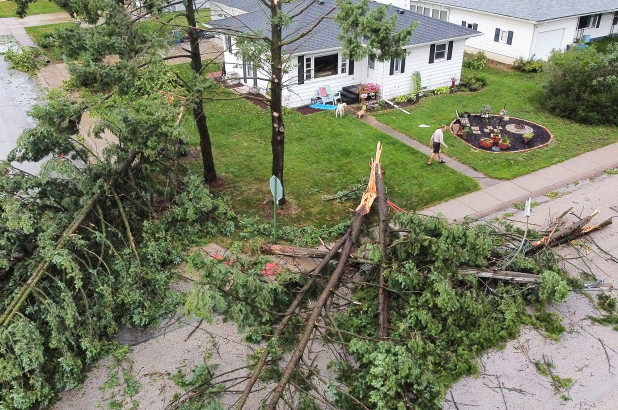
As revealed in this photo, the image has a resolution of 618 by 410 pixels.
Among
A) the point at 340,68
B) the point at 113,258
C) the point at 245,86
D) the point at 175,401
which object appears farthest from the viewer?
the point at 245,86

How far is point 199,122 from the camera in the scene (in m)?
13.3

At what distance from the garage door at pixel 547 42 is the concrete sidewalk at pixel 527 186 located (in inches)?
410

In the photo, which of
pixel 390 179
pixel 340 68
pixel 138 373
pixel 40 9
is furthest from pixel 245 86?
pixel 40 9

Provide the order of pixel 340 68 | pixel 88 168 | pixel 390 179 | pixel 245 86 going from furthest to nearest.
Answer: pixel 245 86, pixel 340 68, pixel 390 179, pixel 88 168

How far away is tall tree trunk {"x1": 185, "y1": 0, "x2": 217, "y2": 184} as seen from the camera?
475 inches

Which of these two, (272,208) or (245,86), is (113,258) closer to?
(272,208)

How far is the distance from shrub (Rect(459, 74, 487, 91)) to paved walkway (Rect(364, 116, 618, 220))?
6795mm

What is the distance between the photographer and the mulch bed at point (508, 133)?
16642 millimetres

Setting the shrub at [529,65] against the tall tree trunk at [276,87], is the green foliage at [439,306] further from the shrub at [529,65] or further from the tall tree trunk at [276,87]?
the shrub at [529,65]

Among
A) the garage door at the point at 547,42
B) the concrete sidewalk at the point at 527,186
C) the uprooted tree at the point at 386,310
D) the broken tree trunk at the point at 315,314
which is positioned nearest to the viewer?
the broken tree trunk at the point at 315,314

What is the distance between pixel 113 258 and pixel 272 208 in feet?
15.3

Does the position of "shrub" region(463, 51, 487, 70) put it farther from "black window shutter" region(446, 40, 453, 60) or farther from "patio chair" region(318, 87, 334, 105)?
"patio chair" region(318, 87, 334, 105)

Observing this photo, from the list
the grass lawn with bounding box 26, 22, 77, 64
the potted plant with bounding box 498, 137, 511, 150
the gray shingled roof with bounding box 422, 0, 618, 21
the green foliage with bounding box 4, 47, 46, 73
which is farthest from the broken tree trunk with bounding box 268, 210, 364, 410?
the grass lawn with bounding box 26, 22, 77, 64

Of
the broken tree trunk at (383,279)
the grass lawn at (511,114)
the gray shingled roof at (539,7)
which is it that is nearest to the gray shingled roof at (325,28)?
the grass lawn at (511,114)
